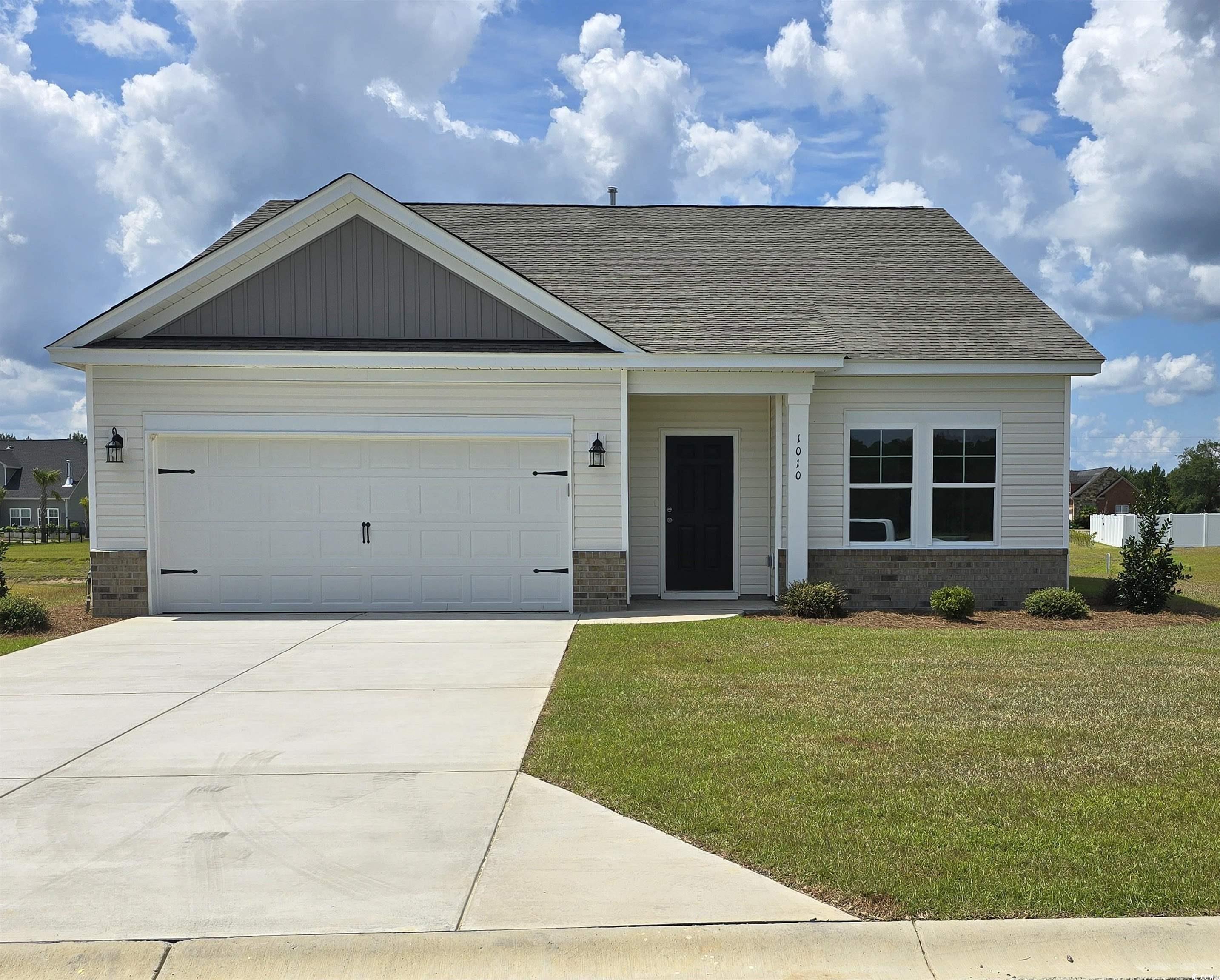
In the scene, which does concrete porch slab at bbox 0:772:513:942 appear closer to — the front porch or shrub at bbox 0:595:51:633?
shrub at bbox 0:595:51:633

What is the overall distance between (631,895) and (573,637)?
6.95 m

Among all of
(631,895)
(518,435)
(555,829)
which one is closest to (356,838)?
(555,829)

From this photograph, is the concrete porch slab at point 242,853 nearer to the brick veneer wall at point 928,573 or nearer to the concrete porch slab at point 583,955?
the concrete porch slab at point 583,955

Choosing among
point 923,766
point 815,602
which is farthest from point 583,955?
point 815,602

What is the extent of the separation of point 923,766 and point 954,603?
7.24 m

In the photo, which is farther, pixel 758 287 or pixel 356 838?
pixel 758 287

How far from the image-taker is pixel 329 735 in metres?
7.04

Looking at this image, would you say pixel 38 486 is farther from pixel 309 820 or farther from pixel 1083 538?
pixel 309 820

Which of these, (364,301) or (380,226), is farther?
(364,301)

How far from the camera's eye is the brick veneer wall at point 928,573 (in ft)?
46.5

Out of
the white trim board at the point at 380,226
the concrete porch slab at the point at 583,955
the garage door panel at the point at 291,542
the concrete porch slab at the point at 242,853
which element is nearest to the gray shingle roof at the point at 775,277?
the white trim board at the point at 380,226

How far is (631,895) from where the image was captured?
14.2 ft

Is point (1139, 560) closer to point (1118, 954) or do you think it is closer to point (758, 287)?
point (758, 287)

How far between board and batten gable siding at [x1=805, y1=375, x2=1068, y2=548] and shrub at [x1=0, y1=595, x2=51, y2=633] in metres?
10.2
